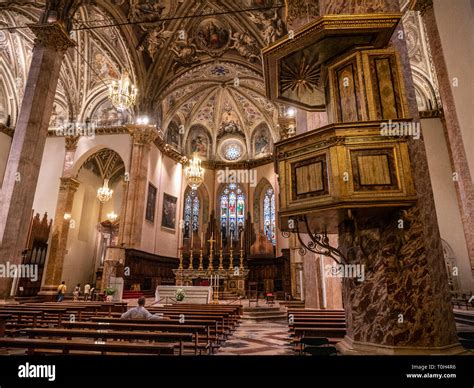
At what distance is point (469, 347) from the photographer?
2.67 meters

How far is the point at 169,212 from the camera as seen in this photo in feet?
65.3

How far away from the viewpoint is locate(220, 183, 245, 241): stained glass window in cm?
2250

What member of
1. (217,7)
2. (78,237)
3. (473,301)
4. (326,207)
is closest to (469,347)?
(326,207)

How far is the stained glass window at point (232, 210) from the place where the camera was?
886 inches

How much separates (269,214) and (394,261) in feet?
63.1

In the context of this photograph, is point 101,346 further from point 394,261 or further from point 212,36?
point 212,36

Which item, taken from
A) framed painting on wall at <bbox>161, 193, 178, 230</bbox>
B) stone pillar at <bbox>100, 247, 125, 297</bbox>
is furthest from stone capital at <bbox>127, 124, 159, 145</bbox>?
stone pillar at <bbox>100, 247, 125, 297</bbox>

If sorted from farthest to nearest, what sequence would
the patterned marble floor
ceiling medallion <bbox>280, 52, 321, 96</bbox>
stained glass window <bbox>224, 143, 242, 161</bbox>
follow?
stained glass window <bbox>224, 143, 242, 161</bbox>
the patterned marble floor
ceiling medallion <bbox>280, 52, 321, 96</bbox>

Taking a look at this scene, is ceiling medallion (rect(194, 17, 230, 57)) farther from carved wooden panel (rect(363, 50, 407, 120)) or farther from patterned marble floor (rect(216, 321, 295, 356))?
patterned marble floor (rect(216, 321, 295, 356))

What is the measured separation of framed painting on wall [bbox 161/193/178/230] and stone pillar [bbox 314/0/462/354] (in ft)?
55.8

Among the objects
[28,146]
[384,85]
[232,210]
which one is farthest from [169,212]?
[384,85]

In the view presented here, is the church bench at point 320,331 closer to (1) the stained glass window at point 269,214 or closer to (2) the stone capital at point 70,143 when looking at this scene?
(1) the stained glass window at point 269,214

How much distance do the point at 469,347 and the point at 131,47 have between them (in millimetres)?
18731
